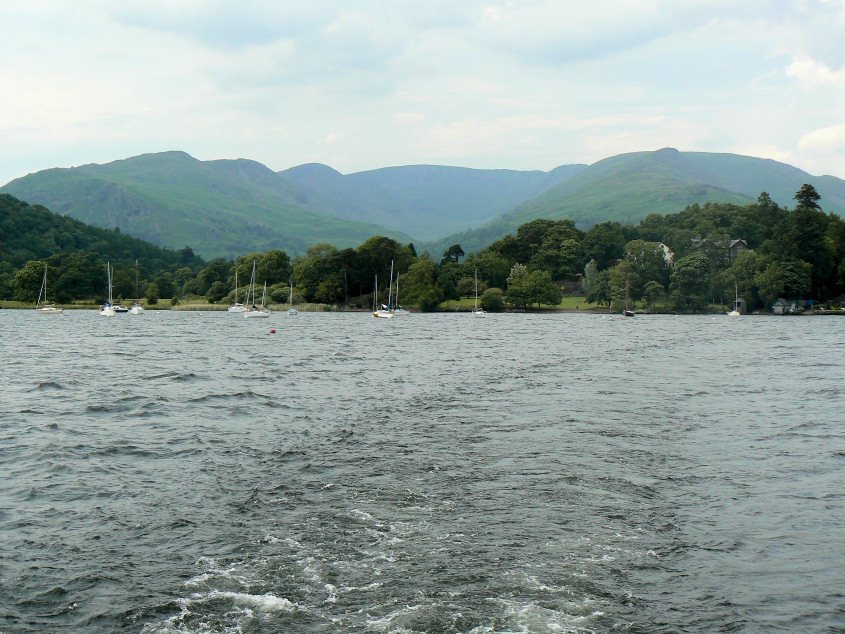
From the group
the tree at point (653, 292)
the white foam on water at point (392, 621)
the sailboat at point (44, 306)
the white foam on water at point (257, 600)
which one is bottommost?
the white foam on water at point (257, 600)

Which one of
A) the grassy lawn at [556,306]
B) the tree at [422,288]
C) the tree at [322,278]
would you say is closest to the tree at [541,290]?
the grassy lawn at [556,306]

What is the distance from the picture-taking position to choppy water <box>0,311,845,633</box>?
9938 millimetres

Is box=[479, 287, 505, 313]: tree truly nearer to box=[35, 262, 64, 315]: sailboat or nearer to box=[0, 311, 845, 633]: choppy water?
box=[35, 262, 64, 315]: sailboat

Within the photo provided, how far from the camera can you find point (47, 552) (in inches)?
472

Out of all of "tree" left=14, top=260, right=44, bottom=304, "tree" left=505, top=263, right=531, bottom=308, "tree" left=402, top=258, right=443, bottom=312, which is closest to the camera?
"tree" left=402, top=258, right=443, bottom=312

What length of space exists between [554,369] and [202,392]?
76.7ft

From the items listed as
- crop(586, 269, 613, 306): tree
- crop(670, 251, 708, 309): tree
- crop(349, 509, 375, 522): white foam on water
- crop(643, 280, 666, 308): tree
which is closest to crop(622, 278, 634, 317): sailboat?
crop(643, 280, 666, 308): tree

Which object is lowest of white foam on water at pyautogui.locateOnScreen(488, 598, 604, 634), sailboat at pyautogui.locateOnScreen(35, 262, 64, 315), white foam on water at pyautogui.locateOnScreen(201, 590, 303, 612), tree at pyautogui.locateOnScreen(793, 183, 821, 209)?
white foam on water at pyautogui.locateOnScreen(201, 590, 303, 612)

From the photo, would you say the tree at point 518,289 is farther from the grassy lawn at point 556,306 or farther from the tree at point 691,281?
the tree at point 691,281

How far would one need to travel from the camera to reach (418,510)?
47.8 feet

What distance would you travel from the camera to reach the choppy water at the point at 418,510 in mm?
9938

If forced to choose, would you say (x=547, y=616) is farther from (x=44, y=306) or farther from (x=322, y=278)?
(x=44, y=306)

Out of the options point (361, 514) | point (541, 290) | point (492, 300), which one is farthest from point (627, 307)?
point (361, 514)

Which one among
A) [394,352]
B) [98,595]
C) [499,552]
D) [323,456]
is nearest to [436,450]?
[323,456]
